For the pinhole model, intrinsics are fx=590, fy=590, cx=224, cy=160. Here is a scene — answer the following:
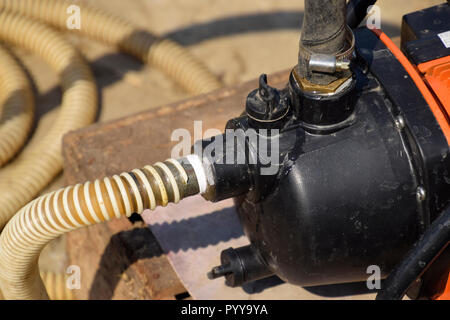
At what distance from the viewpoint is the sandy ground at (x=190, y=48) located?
292 cm

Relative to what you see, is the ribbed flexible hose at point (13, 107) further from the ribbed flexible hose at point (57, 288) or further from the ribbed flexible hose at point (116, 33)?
the ribbed flexible hose at point (57, 288)

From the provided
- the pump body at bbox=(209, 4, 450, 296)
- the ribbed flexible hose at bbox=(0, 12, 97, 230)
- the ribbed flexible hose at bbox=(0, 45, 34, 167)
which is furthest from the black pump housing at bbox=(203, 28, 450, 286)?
the ribbed flexible hose at bbox=(0, 45, 34, 167)

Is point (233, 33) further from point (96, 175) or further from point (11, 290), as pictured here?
point (11, 290)

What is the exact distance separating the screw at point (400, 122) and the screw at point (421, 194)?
0.14 metres

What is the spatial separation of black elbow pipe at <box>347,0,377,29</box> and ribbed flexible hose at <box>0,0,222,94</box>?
55.6 inches

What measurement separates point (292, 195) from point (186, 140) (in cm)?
71

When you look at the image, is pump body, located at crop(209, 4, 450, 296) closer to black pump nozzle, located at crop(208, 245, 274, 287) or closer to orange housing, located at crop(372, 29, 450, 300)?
orange housing, located at crop(372, 29, 450, 300)

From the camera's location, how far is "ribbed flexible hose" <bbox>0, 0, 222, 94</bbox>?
2922 millimetres

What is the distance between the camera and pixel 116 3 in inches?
132

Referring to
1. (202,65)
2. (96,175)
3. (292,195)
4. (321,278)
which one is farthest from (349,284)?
(202,65)

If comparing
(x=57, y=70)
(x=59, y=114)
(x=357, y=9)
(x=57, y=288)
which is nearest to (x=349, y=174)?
(x=357, y=9)

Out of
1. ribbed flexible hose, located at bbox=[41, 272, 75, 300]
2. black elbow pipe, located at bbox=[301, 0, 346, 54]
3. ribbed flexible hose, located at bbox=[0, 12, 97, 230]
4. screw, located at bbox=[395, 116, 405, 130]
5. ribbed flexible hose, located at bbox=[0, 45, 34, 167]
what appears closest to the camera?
black elbow pipe, located at bbox=[301, 0, 346, 54]

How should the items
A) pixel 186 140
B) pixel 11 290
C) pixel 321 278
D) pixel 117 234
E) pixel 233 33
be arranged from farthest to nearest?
pixel 233 33 → pixel 186 140 → pixel 117 234 → pixel 11 290 → pixel 321 278

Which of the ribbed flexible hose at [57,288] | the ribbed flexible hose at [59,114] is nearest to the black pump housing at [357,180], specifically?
the ribbed flexible hose at [57,288]
